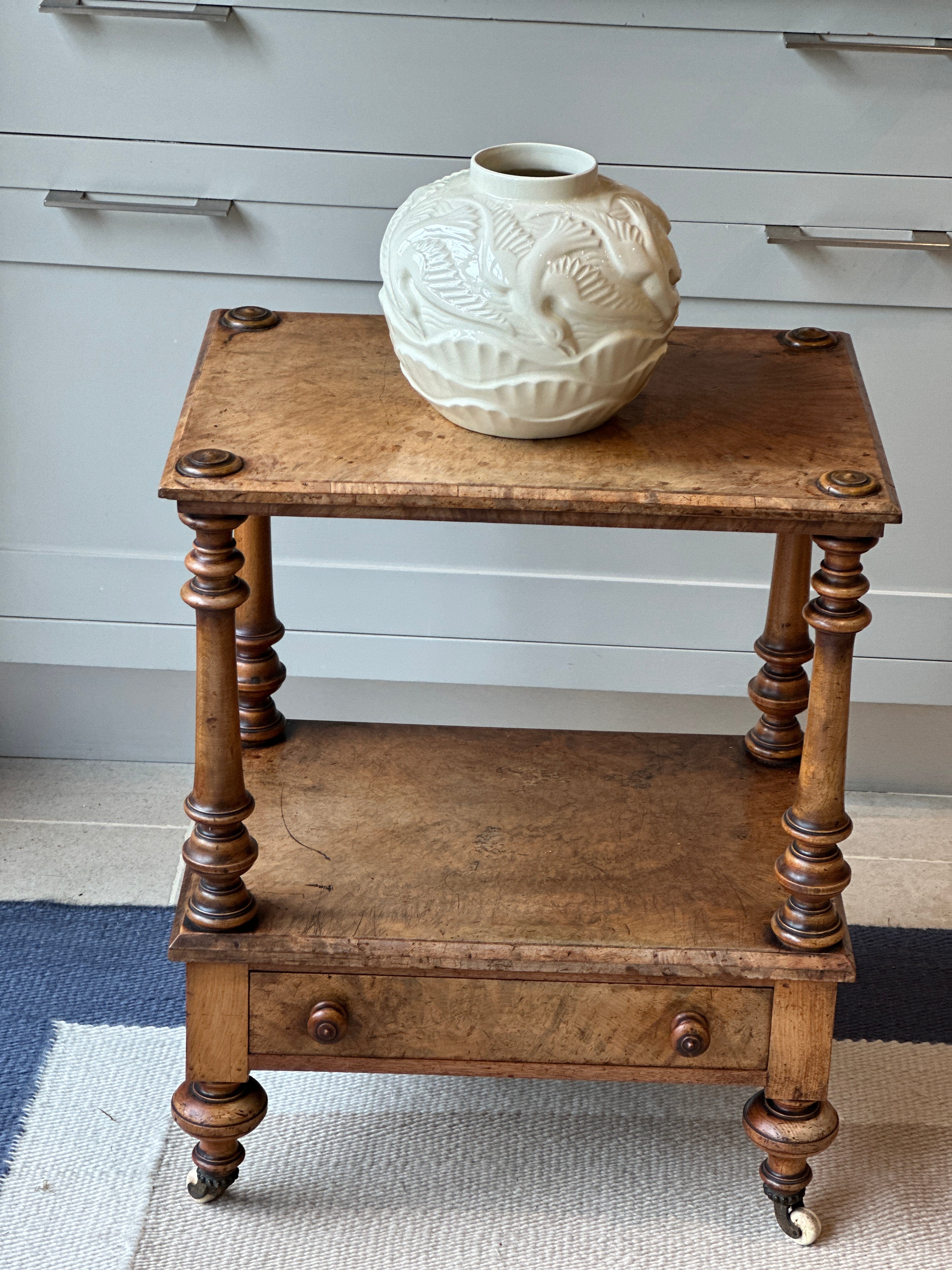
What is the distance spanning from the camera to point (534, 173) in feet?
3.64

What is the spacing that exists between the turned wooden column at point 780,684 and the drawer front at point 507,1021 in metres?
0.30

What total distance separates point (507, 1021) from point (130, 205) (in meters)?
0.94

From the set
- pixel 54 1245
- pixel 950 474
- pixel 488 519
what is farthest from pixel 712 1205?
pixel 950 474

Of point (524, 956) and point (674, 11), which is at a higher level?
point (674, 11)

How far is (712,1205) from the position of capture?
130 centimetres

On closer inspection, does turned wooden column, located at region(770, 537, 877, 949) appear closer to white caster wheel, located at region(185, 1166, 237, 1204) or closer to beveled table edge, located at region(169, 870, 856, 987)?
beveled table edge, located at region(169, 870, 856, 987)

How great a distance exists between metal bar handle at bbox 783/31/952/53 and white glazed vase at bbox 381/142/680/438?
527mm

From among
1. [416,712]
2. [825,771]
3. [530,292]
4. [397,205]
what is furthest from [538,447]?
[416,712]

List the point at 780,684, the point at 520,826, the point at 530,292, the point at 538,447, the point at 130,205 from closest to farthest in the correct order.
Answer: the point at 530,292 → the point at 538,447 → the point at 520,826 → the point at 780,684 → the point at 130,205

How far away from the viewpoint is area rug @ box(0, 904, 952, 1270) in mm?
1248

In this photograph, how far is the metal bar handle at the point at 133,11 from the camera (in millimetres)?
1444

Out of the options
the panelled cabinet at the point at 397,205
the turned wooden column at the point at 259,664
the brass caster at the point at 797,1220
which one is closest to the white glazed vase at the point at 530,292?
the turned wooden column at the point at 259,664

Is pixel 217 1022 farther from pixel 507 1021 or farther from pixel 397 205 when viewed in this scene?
pixel 397 205

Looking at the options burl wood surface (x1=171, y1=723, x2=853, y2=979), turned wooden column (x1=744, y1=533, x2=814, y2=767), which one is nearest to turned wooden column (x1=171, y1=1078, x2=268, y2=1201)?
burl wood surface (x1=171, y1=723, x2=853, y2=979)
